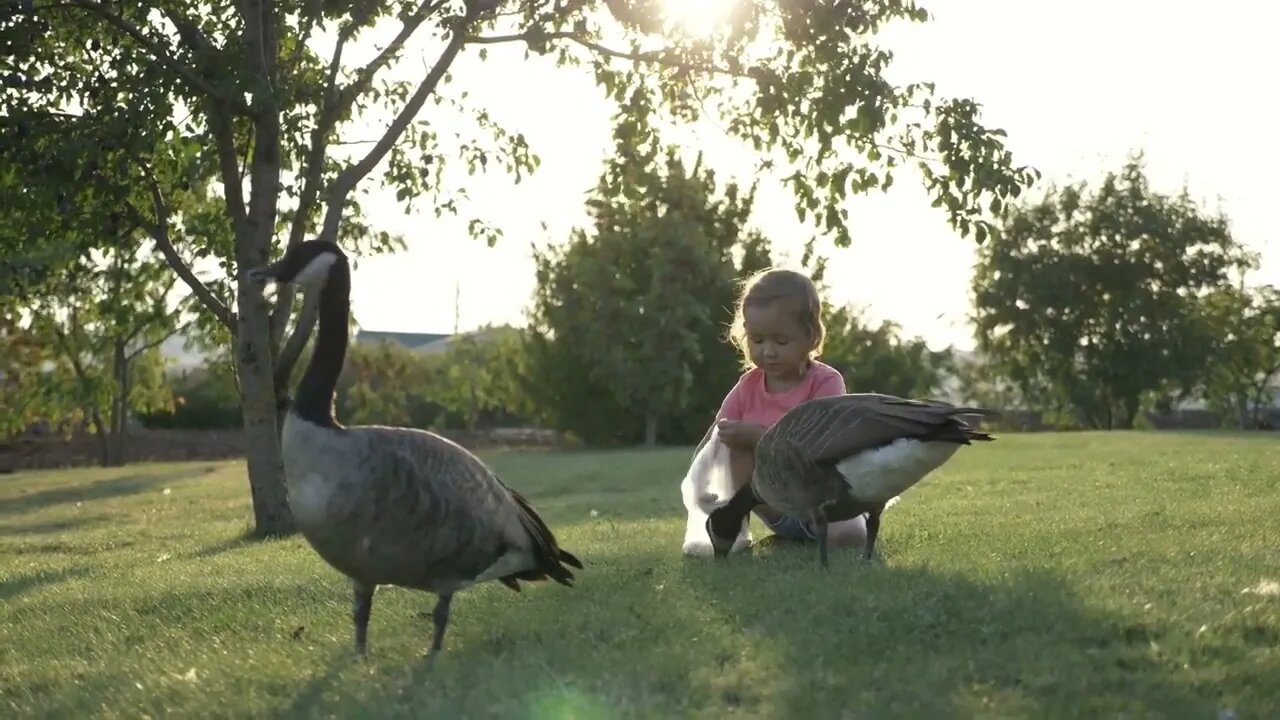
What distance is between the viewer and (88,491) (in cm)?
3362

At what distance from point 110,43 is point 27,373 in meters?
31.9

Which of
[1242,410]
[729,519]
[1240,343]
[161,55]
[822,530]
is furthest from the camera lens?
[1242,410]

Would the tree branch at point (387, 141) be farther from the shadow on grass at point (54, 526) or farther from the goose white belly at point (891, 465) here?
the shadow on grass at point (54, 526)

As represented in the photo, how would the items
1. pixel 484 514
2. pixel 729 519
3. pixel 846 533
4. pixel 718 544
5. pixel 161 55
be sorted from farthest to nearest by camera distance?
pixel 161 55 < pixel 846 533 < pixel 718 544 < pixel 729 519 < pixel 484 514

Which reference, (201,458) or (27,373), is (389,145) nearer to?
(27,373)

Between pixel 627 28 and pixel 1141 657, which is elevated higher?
pixel 627 28

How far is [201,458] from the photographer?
55.2 metres

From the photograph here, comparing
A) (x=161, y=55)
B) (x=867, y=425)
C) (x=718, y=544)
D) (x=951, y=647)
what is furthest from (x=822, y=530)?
(x=161, y=55)

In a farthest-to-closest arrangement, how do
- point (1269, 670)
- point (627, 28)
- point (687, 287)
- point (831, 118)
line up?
point (687, 287)
point (627, 28)
point (831, 118)
point (1269, 670)

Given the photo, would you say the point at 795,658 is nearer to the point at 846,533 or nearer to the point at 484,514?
the point at 484,514

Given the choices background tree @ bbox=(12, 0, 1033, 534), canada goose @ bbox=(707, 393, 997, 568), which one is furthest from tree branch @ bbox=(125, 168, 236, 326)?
canada goose @ bbox=(707, 393, 997, 568)

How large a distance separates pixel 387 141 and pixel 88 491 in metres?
21.7

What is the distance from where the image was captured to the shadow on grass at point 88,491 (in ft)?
100.0

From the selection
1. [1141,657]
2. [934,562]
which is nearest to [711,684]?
[1141,657]
